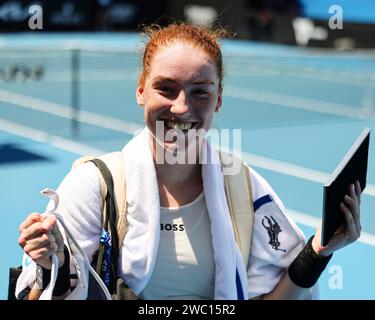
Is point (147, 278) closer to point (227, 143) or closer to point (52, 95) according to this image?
point (227, 143)

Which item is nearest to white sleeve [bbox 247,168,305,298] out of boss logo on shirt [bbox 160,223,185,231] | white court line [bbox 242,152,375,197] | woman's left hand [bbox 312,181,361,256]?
woman's left hand [bbox 312,181,361,256]

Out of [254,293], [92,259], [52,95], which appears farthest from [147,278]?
[52,95]

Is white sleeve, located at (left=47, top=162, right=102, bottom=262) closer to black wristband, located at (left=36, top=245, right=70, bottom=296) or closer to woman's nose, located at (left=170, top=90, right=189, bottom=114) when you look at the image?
black wristband, located at (left=36, top=245, right=70, bottom=296)

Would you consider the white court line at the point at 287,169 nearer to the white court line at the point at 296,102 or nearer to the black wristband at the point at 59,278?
the white court line at the point at 296,102

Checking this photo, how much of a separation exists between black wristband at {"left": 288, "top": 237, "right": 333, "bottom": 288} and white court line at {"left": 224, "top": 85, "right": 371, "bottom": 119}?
11715mm

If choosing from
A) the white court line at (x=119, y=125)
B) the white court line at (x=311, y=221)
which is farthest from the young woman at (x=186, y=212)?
the white court line at (x=119, y=125)

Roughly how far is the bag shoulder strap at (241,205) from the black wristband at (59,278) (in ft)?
2.05

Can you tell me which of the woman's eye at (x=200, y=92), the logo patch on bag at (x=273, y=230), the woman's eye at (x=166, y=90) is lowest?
the logo patch on bag at (x=273, y=230)

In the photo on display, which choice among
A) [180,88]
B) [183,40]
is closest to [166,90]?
[180,88]

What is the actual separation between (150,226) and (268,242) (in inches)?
17.1

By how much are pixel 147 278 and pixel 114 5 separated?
86.3 feet

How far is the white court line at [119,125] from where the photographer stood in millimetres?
9922

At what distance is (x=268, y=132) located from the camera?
12.7 meters

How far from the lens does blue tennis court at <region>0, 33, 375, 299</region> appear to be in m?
7.89
